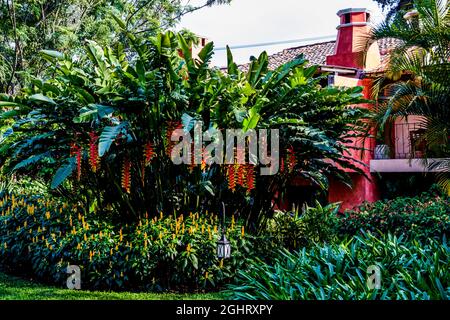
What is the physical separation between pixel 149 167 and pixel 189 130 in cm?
156

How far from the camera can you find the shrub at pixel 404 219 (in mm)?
8445

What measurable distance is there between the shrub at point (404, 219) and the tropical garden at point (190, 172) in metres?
0.03

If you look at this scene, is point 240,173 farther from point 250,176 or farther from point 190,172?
point 190,172

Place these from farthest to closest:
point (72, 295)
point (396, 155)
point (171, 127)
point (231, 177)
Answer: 1. point (396, 155)
2. point (231, 177)
3. point (171, 127)
4. point (72, 295)

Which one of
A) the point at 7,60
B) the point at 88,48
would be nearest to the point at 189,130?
the point at 88,48

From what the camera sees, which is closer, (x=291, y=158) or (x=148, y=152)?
(x=148, y=152)

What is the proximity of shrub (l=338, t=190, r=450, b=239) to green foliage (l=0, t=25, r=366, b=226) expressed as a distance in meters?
1.29

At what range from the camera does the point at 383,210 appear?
9430 millimetres

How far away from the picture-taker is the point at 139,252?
7852mm

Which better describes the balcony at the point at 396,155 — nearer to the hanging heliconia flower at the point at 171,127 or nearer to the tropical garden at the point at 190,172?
the tropical garden at the point at 190,172

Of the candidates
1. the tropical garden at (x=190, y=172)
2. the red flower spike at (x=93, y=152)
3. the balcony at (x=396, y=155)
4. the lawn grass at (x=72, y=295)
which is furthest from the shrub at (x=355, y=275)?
the balcony at (x=396, y=155)

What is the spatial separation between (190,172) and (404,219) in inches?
147

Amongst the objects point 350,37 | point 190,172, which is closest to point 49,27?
point 350,37
